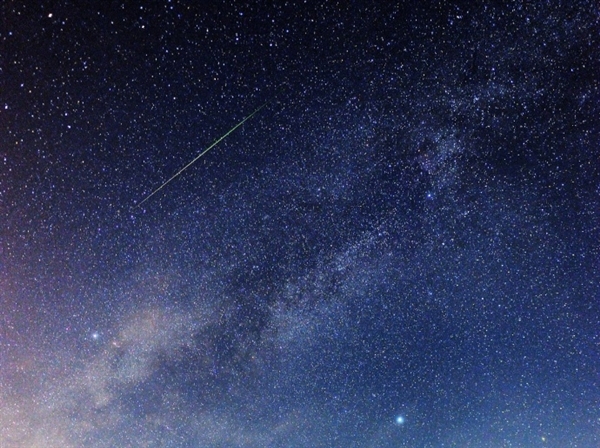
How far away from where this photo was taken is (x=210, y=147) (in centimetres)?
372

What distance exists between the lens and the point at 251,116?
11.6 ft

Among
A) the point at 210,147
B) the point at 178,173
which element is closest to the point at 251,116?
the point at 210,147

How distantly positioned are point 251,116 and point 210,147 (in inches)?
22.5

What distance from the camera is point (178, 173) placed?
12.7ft

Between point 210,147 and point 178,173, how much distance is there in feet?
1.63

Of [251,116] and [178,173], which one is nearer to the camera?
[251,116]

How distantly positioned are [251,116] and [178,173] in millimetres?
1067

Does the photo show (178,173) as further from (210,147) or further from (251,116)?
(251,116)
